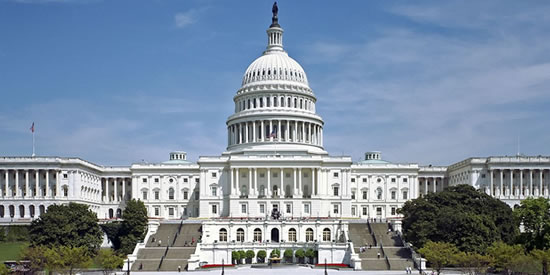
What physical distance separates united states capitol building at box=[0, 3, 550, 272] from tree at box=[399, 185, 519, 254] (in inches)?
547

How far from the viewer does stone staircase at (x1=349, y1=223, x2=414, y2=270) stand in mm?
105188

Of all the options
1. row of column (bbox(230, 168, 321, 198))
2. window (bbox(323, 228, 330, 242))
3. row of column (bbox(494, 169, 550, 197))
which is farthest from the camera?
row of column (bbox(494, 169, 550, 197))

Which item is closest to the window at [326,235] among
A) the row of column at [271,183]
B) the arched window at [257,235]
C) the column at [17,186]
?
the arched window at [257,235]

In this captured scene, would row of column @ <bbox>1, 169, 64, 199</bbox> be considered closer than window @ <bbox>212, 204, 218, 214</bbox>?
No

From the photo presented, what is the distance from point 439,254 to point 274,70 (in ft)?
254

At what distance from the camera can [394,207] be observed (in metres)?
160

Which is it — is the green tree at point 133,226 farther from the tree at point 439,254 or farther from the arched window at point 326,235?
the tree at point 439,254

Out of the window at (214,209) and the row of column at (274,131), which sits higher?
the row of column at (274,131)

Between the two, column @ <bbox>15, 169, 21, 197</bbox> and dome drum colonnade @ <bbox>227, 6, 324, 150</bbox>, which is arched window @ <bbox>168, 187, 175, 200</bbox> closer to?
dome drum colonnade @ <bbox>227, 6, 324, 150</bbox>

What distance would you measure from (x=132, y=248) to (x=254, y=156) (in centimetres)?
3528

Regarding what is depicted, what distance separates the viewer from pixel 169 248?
114250 mm

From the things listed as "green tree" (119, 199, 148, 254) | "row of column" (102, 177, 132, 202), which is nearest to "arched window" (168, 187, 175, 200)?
"row of column" (102, 177, 132, 202)

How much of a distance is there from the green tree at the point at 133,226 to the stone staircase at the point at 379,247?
3330cm

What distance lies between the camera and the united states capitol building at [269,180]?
142m
